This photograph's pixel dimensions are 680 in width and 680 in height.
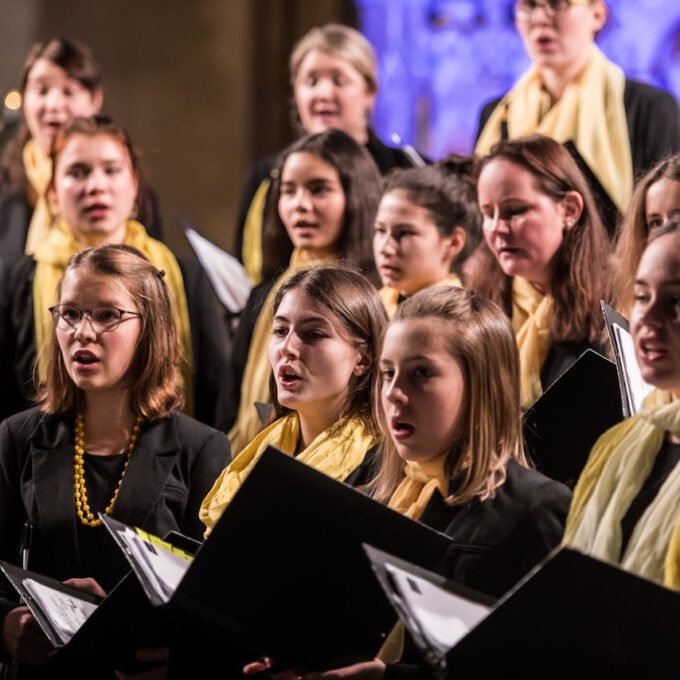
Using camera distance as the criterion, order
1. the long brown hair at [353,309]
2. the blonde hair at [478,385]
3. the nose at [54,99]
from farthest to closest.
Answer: the nose at [54,99] → the long brown hair at [353,309] → the blonde hair at [478,385]

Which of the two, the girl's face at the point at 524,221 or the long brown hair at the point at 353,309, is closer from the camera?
the long brown hair at the point at 353,309

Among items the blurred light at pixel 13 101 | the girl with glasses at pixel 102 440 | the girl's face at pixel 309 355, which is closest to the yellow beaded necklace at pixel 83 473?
the girl with glasses at pixel 102 440

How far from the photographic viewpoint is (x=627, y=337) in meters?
2.44

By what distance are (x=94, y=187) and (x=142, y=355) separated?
109 centimetres

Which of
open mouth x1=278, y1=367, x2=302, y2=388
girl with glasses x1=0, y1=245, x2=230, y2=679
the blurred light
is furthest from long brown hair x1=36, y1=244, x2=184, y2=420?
the blurred light

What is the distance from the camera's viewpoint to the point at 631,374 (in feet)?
7.80

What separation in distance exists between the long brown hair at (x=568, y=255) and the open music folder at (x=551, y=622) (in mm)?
1326

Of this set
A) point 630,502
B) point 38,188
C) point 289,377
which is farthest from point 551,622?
point 38,188

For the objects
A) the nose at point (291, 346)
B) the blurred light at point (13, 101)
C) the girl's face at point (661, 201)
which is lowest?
the nose at point (291, 346)

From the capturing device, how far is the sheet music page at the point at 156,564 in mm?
2148

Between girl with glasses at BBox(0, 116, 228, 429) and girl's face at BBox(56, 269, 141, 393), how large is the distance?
0.85 meters

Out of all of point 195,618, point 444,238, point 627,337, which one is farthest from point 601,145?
point 195,618

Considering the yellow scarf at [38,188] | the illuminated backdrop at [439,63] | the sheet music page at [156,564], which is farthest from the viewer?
the illuminated backdrop at [439,63]

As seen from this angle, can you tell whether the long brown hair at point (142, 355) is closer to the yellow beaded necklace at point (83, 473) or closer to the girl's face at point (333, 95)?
the yellow beaded necklace at point (83, 473)
